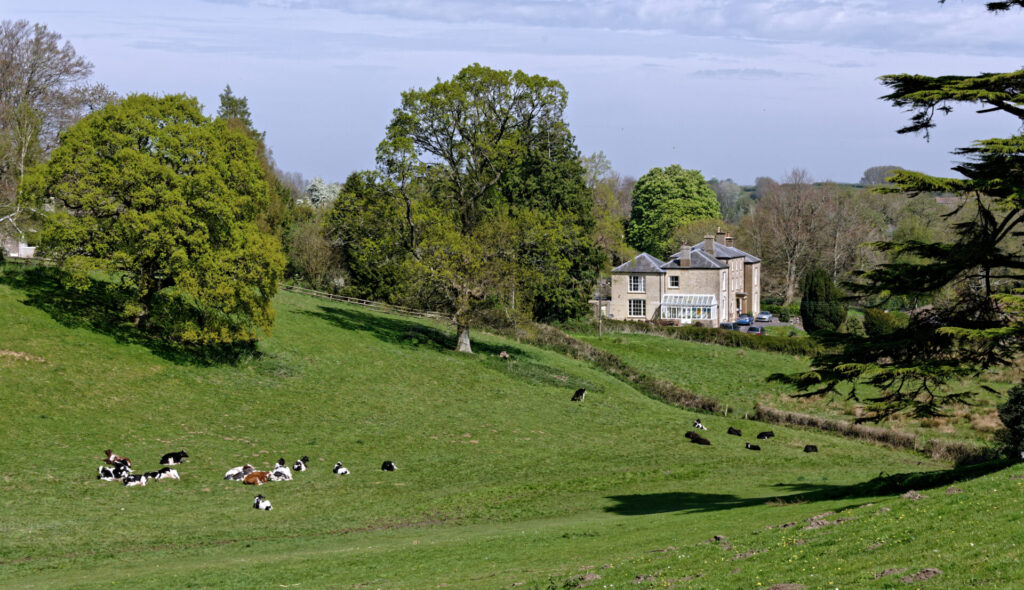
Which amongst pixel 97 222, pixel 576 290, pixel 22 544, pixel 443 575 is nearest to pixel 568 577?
pixel 443 575

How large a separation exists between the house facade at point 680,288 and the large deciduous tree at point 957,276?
230ft

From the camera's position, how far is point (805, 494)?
2939cm

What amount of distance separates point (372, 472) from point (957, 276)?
22.6 metres

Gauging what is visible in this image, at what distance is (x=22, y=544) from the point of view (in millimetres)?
23453

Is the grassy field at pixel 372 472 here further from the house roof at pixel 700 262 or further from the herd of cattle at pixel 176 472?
the house roof at pixel 700 262

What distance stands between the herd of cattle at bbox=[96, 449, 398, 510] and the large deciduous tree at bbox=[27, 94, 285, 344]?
11748 millimetres

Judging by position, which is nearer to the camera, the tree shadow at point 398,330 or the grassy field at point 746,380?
the grassy field at point 746,380

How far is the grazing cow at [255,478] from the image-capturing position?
31688 millimetres

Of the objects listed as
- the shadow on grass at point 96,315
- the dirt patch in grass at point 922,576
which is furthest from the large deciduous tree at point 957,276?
the shadow on grass at point 96,315

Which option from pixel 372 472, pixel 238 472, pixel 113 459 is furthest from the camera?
pixel 372 472

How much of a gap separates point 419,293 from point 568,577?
39.6 metres

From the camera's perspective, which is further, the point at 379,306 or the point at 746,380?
the point at 379,306

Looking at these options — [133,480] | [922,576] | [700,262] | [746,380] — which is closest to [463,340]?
[746,380]

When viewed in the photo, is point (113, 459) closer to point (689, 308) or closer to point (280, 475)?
point (280, 475)
